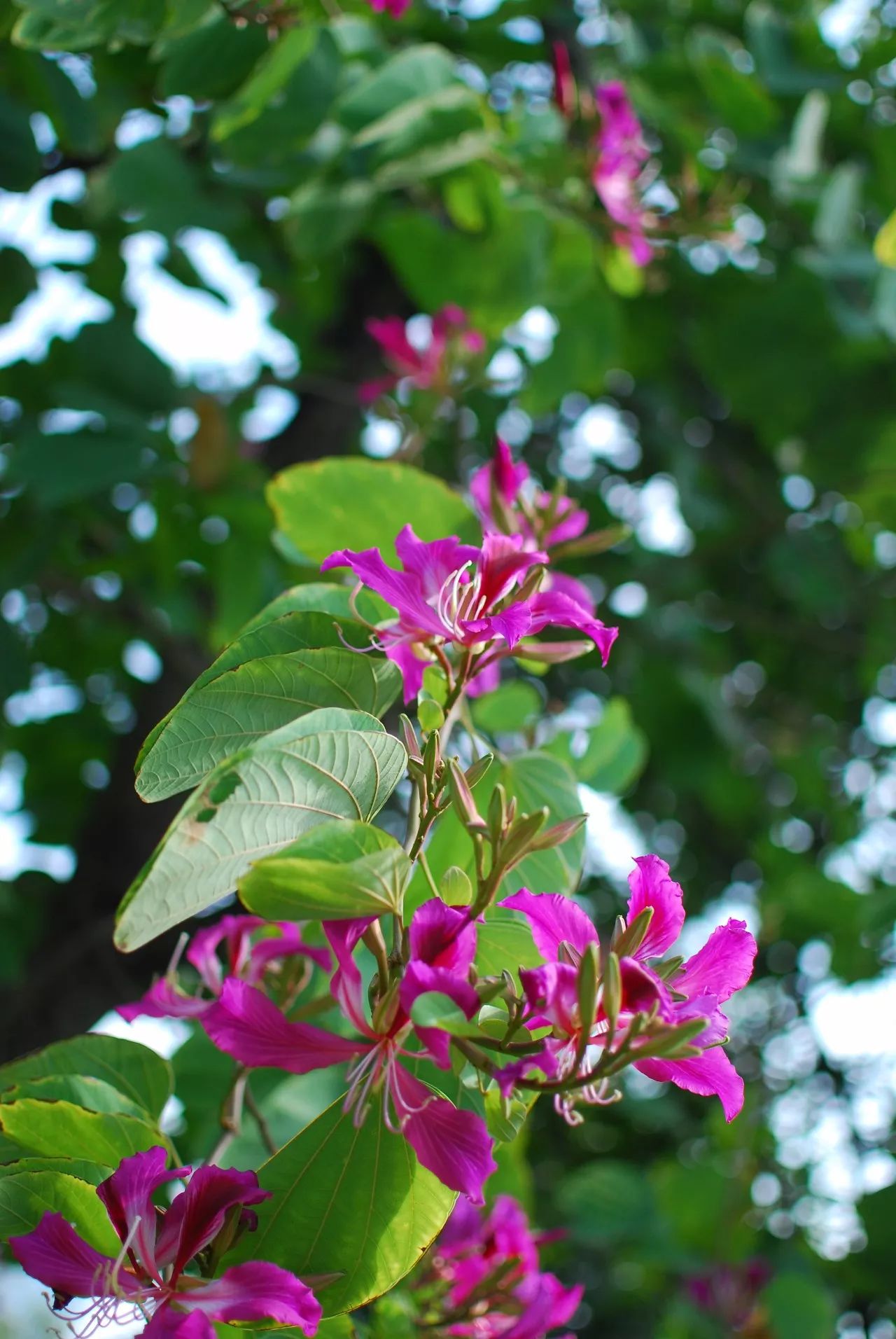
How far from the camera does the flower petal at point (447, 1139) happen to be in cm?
46

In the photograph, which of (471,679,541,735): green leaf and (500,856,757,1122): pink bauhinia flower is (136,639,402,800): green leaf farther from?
(471,679,541,735): green leaf

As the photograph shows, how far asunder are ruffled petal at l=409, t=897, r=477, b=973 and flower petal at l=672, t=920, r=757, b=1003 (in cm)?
10

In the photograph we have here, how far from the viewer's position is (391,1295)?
724 millimetres

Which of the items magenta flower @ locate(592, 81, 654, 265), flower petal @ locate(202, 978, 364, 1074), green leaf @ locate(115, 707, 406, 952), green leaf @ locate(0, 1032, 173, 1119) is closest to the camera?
green leaf @ locate(115, 707, 406, 952)

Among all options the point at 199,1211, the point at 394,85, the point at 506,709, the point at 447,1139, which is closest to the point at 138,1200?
the point at 199,1211

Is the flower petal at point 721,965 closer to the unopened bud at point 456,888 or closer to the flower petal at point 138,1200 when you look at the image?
the unopened bud at point 456,888

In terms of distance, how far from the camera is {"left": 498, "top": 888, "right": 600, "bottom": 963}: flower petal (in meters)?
0.46

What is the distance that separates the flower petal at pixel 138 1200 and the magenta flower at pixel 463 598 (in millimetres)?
248

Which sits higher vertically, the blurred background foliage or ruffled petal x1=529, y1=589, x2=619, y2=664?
ruffled petal x1=529, y1=589, x2=619, y2=664

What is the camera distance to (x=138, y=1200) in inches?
17.9

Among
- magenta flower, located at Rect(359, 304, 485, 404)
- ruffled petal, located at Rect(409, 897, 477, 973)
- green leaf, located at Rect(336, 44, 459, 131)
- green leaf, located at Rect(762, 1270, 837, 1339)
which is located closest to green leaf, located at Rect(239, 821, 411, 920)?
ruffled petal, located at Rect(409, 897, 477, 973)

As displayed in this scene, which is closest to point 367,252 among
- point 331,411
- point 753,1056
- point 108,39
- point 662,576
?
point 331,411

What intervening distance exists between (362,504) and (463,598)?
8.5 inches

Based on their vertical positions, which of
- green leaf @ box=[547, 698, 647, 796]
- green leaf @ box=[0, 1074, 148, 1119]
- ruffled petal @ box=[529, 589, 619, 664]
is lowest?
green leaf @ box=[547, 698, 647, 796]
